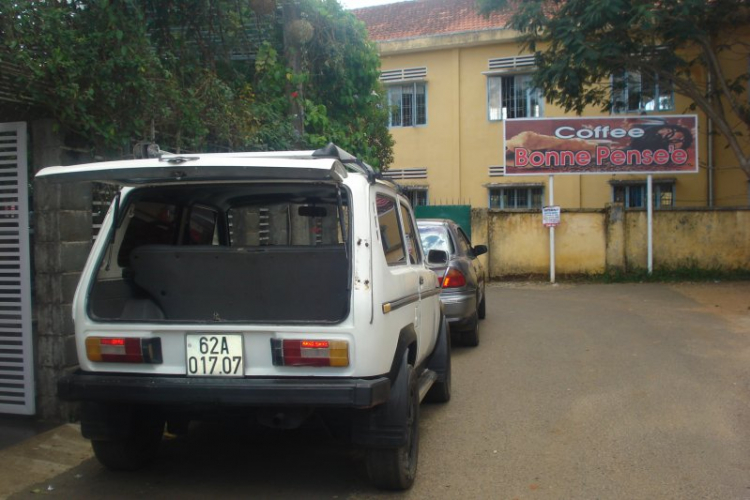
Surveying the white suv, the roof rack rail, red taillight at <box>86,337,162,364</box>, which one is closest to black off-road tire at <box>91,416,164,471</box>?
the white suv

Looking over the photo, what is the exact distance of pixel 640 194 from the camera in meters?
20.0

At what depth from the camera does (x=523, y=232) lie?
55.4 feet

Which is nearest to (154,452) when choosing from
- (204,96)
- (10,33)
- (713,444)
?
(10,33)

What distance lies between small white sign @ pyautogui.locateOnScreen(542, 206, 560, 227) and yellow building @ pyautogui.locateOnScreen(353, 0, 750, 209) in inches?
163

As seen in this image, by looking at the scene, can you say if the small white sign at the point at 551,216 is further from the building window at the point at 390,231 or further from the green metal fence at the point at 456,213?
the building window at the point at 390,231

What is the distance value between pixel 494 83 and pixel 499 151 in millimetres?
2103

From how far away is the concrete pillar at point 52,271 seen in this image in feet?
18.0

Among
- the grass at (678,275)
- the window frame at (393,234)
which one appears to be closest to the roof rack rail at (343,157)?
the window frame at (393,234)

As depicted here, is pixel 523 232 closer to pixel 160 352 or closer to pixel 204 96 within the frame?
pixel 204 96

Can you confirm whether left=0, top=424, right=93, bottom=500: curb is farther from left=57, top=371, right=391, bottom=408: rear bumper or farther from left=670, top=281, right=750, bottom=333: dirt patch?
left=670, top=281, right=750, bottom=333: dirt patch

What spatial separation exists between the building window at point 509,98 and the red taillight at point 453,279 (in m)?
13.6

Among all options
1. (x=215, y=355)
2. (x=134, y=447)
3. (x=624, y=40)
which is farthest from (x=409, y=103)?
(x=215, y=355)

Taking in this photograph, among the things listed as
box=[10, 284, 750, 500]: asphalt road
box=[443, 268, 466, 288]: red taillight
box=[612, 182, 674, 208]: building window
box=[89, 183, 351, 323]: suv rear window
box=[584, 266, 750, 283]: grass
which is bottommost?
box=[10, 284, 750, 500]: asphalt road

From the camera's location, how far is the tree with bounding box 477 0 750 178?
14031mm
